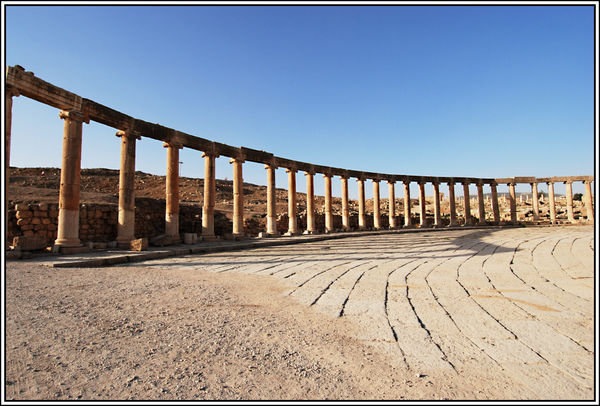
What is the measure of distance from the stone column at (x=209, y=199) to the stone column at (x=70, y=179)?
566 centimetres

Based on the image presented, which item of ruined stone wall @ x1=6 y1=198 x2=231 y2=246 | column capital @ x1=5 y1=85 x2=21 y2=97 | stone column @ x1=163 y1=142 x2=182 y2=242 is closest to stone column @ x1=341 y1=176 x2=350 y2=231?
ruined stone wall @ x1=6 y1=198 x2=231 y2=246

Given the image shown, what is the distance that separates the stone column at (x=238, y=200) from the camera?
56.3 ft

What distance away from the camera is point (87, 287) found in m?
5.34

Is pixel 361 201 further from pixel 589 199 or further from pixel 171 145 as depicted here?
pixel 589 199

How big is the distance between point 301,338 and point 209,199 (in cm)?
1363

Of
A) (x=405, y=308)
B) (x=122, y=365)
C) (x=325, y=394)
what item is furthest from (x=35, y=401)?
(x=405, y=308)

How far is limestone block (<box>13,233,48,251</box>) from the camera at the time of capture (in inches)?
368

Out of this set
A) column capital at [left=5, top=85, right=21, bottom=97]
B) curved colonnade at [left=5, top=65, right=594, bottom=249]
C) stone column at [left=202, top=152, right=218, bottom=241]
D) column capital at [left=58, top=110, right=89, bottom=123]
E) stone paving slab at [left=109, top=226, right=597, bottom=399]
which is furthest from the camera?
stone column at [left=202, top=152, right=218, bottom=241]

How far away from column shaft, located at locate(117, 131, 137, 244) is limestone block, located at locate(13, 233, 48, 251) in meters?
2.31

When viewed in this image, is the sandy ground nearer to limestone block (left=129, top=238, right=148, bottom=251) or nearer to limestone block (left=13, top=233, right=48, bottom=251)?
limestone block (left=13, top=233, right=48, bottom=251)

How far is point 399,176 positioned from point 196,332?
→ 90.0 ft

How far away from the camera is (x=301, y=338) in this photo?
10.6 ft

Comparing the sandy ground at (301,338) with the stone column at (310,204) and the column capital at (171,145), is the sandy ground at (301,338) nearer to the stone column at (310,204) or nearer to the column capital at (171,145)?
the column capital at (171,145)

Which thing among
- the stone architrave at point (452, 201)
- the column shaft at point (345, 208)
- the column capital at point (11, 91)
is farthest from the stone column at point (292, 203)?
the stone architrave at point (452, 201)
